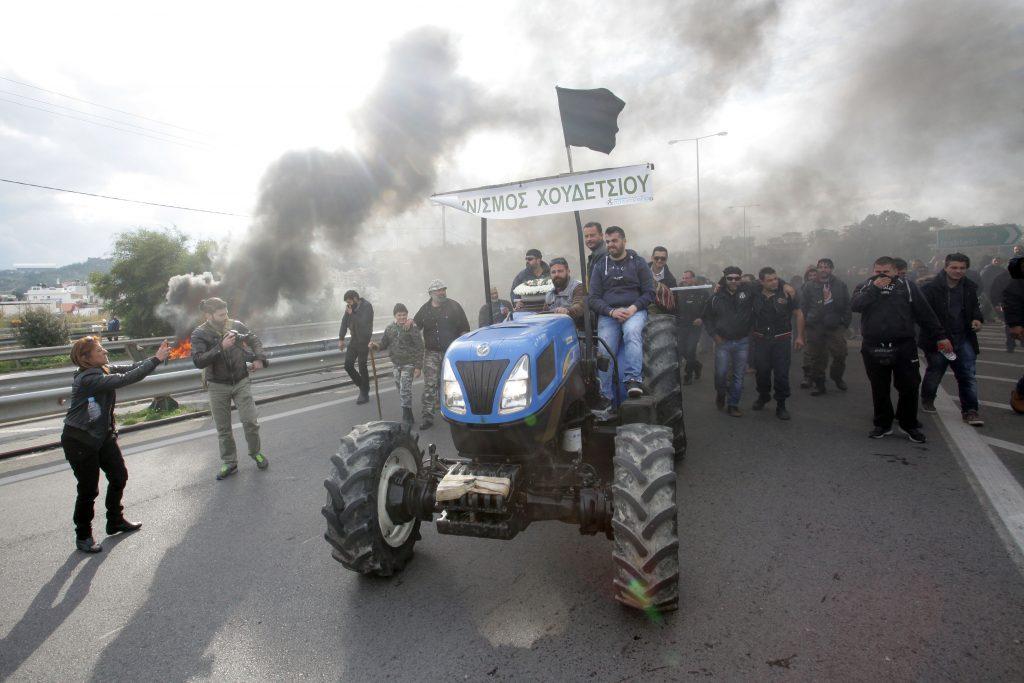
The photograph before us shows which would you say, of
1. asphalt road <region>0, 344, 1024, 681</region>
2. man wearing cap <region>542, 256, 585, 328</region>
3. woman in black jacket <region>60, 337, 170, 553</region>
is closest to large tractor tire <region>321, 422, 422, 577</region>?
asphalt road <region>0, 344, 1024, 681</region>

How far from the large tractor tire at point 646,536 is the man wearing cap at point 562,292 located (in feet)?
5.79

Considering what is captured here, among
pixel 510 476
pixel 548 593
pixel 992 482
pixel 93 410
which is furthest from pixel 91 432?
pixel 992 482

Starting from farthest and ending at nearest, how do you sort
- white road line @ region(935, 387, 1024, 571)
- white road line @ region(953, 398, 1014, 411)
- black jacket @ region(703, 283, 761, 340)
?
black jacket @ region(703, 283, 761, 340)
white road line @ region(953, 398, 1014, 411)
white road line @ region(935, 387, 1024, 571)

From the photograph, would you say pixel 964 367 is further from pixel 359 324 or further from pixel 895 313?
pixel 359 324

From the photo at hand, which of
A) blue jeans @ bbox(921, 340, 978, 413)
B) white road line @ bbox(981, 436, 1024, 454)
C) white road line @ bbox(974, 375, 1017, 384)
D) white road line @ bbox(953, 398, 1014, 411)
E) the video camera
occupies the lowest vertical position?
white road line @ bbox(974, 375, 1017, 384)

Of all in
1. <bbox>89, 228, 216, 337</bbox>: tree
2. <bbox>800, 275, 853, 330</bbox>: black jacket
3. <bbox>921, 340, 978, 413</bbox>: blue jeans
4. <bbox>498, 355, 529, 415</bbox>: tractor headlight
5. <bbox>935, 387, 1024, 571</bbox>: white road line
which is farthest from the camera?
<bbox>89, 228, 216, 337</bbox>: tree

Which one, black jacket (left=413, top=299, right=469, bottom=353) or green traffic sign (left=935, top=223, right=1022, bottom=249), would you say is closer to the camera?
black jacket (left=413, top=299, right=469, bottom=353)

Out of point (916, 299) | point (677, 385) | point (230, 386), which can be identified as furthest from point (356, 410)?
point (916, 299)

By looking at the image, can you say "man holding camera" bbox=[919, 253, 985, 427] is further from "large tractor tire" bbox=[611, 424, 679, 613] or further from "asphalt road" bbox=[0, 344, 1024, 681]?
"large tractor tire" bbox=[611, 424, 679, 613]

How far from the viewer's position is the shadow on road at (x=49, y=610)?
2.84 m

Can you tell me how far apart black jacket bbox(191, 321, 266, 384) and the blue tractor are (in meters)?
2.70

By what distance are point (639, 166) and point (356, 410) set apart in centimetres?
586

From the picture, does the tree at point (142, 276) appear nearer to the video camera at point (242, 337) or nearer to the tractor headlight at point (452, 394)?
the video camera at point (242, 337)

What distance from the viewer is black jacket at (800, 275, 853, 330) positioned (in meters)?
8.05
